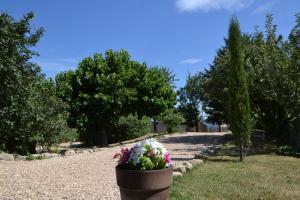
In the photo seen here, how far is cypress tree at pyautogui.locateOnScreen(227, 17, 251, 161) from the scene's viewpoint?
1143 centimetres

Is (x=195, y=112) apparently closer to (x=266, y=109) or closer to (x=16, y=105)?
(x=266, y=109)

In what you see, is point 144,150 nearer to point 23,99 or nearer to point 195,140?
point 23,99

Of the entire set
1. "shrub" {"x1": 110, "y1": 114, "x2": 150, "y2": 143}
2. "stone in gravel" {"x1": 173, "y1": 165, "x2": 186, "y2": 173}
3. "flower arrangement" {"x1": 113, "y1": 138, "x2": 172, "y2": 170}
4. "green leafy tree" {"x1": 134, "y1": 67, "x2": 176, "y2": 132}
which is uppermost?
"green leafy tree" {"x1": 134, "y1": 67, "x2": 176, "y2": 132}

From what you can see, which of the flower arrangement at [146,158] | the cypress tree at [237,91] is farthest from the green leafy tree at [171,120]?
the flower arrangement at [146,158]

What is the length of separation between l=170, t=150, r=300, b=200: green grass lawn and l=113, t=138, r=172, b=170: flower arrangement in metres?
1.54

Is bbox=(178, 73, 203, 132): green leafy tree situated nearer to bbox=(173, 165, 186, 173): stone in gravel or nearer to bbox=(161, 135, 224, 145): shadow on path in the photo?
bbox=(161, 135, 224, 145): shadow on path

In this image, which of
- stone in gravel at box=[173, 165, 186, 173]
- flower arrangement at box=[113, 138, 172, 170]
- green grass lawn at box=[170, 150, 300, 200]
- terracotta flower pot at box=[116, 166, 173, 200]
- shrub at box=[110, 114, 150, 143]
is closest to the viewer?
terracotta flower pot at box=[116, 166, 173, 200]

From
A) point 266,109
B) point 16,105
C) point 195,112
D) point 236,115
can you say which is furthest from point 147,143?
point 195,112

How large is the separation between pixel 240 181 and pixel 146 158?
347 cm

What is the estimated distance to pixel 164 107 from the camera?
22469 mm

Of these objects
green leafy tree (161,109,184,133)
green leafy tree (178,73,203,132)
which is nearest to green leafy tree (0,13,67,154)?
green leafy tree (161,109,184,133)

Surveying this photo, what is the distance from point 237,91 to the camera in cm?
1143

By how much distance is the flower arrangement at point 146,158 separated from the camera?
5.16 meters

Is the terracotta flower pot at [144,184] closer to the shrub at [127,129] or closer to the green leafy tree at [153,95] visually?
the green leafy tree at [153,95]
